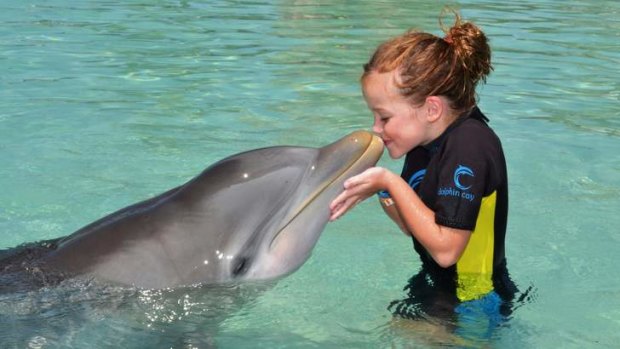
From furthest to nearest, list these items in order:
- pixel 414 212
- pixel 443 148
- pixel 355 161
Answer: pixel 355 161 < pixel 443 148 < pixel 414 212

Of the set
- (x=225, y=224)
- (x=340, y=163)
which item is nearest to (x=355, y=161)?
(x=340, y=163)

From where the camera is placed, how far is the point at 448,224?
447 cm

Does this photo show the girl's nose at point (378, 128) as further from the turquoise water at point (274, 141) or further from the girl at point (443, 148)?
the turquoise water at point (274, 141)

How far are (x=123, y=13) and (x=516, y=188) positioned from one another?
11.0 meters

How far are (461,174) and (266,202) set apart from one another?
100cm

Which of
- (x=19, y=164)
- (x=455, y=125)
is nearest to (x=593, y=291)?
(x=455, y=125)

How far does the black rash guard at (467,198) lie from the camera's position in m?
4.49

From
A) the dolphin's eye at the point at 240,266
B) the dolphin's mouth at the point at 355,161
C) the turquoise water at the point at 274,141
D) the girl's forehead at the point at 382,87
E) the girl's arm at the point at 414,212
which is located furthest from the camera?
the turquoise water at the point at 274,141

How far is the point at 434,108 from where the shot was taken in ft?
15.3

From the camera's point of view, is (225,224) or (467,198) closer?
(467,198)

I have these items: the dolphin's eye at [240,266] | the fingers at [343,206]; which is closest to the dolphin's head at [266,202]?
the dolphin's eye at [240,266]

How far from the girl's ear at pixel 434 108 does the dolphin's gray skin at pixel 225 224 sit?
284mm

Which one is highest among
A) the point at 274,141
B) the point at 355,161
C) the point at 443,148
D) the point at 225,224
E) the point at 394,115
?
the point at 394,115

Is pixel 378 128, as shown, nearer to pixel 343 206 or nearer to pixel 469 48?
pixel 343 206
